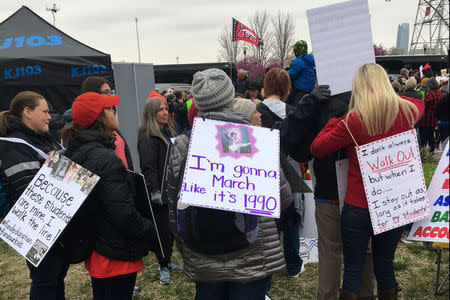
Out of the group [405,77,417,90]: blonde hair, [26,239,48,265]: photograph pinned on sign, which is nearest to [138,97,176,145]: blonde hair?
[26,239,48,265]: photograph pinned on sign

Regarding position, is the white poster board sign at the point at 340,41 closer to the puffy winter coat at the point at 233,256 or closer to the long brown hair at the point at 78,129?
the puffy winter coat at the point at 233,256

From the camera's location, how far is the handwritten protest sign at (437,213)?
2193 mm

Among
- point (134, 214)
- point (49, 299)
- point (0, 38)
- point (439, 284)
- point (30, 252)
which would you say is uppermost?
point (0, 38)

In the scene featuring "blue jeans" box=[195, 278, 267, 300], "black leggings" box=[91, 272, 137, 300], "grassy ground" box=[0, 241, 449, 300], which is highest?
"blue jeans" box=[195, 278, 267, 300]

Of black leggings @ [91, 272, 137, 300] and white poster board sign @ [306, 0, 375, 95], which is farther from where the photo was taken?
black leggings @ [91, 272, 137, 300]

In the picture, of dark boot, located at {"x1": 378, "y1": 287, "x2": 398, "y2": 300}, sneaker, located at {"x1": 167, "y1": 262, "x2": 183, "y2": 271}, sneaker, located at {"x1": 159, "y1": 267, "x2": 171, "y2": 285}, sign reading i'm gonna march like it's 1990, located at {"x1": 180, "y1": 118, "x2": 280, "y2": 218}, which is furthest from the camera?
sneaker, located at {"x1": 167, "y1": 262, "x2": 183, "y2": 271}

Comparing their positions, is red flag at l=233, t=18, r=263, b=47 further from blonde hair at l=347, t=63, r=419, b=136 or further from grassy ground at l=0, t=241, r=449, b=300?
blonde hair at l=347, t=63, r=419, b=136

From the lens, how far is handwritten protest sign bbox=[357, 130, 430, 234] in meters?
2.20

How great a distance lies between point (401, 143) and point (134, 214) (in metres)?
1.63

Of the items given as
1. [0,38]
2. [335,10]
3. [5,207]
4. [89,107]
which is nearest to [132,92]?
[0,38]

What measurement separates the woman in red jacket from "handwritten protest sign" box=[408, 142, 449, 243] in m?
0.13

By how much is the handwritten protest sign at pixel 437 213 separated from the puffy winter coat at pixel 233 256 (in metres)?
0.88

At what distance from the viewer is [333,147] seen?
7.34 feet

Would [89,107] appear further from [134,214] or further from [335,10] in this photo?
[335,10]
